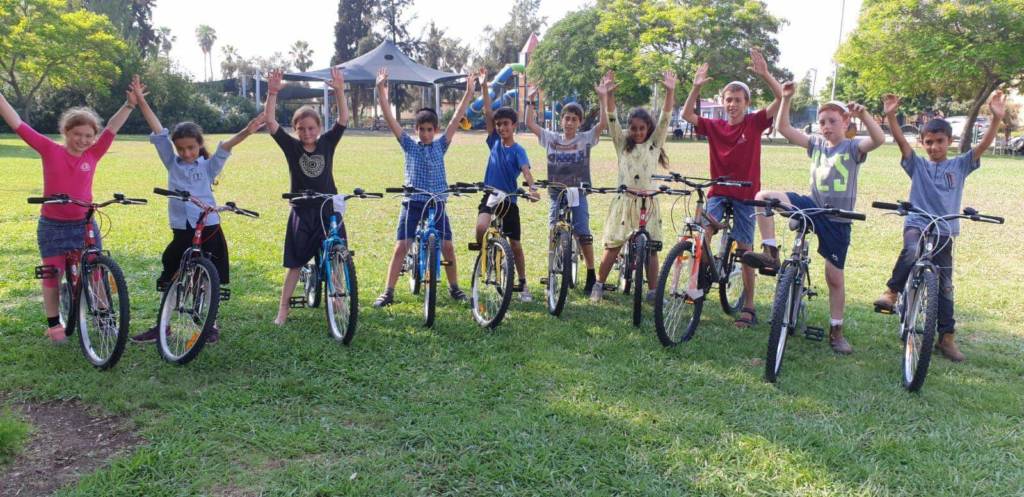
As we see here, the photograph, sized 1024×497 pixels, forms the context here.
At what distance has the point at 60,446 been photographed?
11.9ft

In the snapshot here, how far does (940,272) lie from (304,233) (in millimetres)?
4656

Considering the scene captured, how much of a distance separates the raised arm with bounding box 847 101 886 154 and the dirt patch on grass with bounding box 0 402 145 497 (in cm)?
486

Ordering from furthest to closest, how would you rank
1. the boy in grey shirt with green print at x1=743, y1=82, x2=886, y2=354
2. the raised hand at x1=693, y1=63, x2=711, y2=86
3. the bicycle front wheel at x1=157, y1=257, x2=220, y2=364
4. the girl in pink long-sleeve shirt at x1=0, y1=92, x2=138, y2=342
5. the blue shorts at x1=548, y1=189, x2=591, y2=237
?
the blue shorts at x1=548, y1=189, x2=591, y2=237, the raised hand at x1=693, y1=63, x2=711, y2=86, the boy in grey shirt with green print at x1=743, y1=82, x2=886, y2=354, the girl in pink long-sleeve shirt at x1=0, y1=92, x2=138, y2=342, the bicycle front wheel at x1=157, y1=257, x2=220, y2=364

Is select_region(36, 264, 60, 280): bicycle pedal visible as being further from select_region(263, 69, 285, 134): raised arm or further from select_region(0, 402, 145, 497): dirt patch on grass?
select_region(263, 69, 285, 134): raised arm

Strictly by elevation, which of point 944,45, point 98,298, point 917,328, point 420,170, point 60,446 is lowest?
point 60,446

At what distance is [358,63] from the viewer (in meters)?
56.2

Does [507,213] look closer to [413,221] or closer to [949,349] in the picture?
[413,221]

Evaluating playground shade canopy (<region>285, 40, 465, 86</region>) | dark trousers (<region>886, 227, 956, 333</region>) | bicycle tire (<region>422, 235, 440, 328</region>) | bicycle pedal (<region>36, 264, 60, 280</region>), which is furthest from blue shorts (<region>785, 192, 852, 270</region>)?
playground shade canopy (<region>285, 40, 465, 86</region>)

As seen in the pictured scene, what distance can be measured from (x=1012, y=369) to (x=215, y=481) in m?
5.14

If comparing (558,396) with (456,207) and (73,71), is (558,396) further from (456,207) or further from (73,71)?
(73,71)

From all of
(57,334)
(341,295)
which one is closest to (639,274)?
(341,295)

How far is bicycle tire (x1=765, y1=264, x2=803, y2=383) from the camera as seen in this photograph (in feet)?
14.7

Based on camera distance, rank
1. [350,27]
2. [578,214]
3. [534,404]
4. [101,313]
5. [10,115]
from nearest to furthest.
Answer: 1. [534,404]
2. [101,313]
3. [10,115]
4. [578,214]
5. [350,27]

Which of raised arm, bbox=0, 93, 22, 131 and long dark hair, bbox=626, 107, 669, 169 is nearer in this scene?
raised arm, bbox=0, 93, 22, 131
